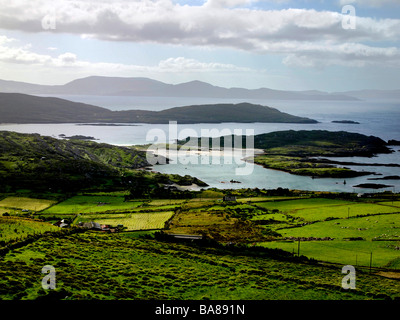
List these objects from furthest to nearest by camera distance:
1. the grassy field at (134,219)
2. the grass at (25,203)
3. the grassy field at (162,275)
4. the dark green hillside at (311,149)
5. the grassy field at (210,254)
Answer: the dark green hillside at (311,149) → the grass at (25,203) → the grassy field at (134,219) → the grassy field at (210,254) → the grassy field at (162,275)

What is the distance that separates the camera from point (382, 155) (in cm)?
13550

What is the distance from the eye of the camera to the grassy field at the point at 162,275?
22812mm

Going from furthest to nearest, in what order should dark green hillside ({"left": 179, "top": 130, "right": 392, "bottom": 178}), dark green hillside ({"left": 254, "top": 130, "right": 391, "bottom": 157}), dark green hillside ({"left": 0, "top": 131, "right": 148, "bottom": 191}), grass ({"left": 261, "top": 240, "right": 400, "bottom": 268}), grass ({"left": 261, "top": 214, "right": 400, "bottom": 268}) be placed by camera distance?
dark green hillside ({"left": 254, "top": 130, "right": 391, "bottom": 157}) < dark green hillside ({"left": 179, "top": 130, "right": 392, "bottom": 178}) < dark green hillside ({"left": 0, "top": 131, "right": 148, "bottom": 191}) < grass ({"left": 261, "top": 214, "right": 400, "bottom": 268}) < grass ({"left": 261, "top": 240, "right": 400, "bottom": 268})

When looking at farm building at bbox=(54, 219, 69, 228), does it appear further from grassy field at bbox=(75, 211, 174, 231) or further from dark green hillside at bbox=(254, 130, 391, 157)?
dark green hillside at bbox=(254, 130, 391, 157)

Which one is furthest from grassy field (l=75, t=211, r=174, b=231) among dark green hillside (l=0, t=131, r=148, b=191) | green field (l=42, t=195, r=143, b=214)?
dark green hillside (l=0, t=131, r=148, b=191)

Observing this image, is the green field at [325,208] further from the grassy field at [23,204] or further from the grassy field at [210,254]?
the grassy field at [23,204]

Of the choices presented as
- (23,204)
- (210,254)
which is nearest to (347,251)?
(210,254)

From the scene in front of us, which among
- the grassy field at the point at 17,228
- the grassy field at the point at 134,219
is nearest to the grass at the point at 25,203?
the grassy field at the point at 134,219

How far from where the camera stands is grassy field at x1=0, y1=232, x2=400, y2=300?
22.8 m

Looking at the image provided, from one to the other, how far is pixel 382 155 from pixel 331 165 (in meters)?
32.5

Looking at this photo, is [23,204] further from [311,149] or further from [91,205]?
[311,149]

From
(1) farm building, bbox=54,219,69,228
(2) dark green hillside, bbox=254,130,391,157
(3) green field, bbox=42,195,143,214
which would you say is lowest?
(3) green field, bbox=42,195,143,214

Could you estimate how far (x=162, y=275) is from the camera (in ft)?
89.8
